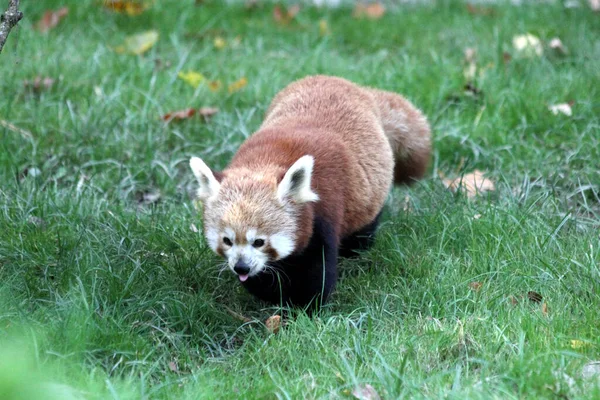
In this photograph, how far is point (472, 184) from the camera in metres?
4.89

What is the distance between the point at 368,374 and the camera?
3.02 m

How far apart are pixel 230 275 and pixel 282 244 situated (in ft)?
2.14

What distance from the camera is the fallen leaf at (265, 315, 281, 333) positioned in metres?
3.57

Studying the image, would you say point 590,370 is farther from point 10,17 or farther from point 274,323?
point 10,17

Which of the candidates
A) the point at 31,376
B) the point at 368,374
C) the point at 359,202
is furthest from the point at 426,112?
the point at 31,376

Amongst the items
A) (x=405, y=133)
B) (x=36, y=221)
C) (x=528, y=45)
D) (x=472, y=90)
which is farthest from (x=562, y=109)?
(x=36, y=221)

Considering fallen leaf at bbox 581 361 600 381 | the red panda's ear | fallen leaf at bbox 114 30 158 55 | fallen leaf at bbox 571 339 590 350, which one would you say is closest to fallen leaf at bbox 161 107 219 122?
fallen leaf at bbox 114 30 158 55

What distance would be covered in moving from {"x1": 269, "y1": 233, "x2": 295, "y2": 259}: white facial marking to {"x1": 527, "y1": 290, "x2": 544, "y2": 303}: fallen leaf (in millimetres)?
1040

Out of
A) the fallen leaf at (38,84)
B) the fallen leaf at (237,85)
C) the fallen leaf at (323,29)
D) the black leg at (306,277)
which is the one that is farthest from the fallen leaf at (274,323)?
the fallen leaf at (323,29)

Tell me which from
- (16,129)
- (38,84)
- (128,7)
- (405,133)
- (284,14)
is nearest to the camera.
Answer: (405,133)

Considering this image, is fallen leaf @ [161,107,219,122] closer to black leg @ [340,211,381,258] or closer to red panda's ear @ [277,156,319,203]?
black leg @ [340,211,381,258]

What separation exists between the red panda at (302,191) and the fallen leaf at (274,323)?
0.17 meters

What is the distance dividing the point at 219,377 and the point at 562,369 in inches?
48.2

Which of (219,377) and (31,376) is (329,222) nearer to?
(219,377)
